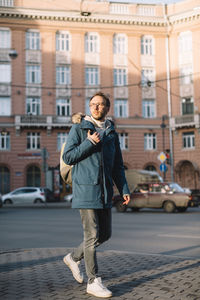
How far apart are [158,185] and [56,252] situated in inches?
574

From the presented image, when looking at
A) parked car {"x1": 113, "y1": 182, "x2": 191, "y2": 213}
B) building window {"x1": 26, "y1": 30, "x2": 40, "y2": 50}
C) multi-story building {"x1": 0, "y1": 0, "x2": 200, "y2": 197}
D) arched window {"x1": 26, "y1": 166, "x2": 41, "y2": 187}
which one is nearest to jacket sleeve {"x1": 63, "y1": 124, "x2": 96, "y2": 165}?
parked car {"x1": 113, "y1": 182, "x2": 191, "y2": 213}

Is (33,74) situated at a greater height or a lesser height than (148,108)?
greater

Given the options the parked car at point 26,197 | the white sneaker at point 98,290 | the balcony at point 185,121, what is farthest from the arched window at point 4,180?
the white sneaker at point 98,290

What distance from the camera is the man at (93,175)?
4547 millimetres

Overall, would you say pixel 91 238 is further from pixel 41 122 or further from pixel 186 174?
pixel 186 174

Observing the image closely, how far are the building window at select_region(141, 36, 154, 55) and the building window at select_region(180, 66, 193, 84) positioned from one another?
12.0 feet

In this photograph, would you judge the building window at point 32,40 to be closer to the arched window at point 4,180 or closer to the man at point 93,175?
the arched window at point 4,180

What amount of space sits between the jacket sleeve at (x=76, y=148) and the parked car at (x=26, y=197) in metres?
29.0

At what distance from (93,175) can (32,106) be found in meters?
35.5

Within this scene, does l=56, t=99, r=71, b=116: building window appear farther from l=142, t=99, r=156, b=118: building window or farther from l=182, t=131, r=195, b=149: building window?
l=182, t=131, r=195, b=149: building window

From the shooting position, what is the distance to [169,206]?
21.0m

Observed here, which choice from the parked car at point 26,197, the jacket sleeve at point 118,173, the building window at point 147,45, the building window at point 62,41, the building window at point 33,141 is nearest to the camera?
the jacket sleeve at point 118,173

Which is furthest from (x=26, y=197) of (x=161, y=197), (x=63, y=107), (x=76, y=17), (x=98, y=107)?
(x=98, y=107)

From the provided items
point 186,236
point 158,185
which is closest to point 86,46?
point 158,185
